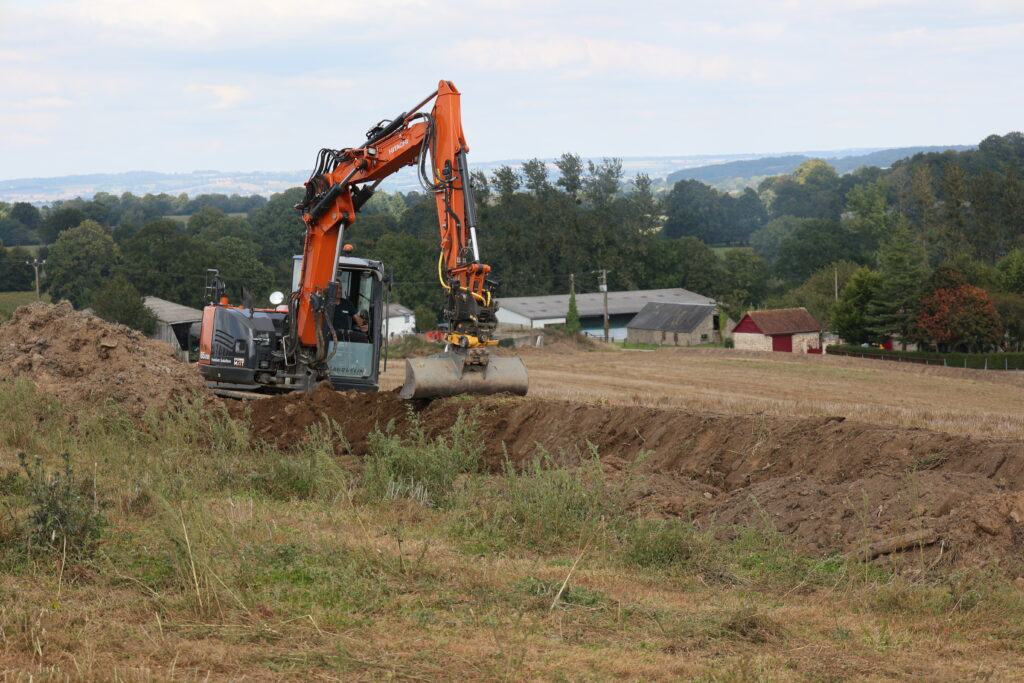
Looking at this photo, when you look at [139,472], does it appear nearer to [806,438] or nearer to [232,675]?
[232,675]

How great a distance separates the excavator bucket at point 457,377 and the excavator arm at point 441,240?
1 cm

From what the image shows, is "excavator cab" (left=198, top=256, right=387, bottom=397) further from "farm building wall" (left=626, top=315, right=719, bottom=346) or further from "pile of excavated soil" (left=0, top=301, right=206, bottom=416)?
"farm building wall" (left=626, top=315, right=719, bottom=346)

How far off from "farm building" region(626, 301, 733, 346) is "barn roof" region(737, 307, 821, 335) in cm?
679

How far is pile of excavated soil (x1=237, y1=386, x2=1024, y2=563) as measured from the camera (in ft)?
27.3

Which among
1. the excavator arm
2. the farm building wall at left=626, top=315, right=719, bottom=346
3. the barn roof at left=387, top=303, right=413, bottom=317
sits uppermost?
the excavator arm

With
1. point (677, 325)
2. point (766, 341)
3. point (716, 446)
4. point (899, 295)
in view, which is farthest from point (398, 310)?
point (716, 446)

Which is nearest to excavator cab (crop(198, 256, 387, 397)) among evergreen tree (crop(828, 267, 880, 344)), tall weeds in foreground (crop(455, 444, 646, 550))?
tall weeds in foreground (crop(455, 444, 646, 550))

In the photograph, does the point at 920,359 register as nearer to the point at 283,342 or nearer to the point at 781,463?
the point at 283,342

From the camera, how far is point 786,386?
1202 inches

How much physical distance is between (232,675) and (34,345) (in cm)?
1187

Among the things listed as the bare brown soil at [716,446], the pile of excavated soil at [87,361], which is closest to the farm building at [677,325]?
the bare brown soil at [716,446]

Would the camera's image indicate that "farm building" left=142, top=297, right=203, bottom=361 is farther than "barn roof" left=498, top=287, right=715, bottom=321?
No

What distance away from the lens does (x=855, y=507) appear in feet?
Answer: 29.6

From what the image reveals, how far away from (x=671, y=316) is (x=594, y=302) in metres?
8.55
